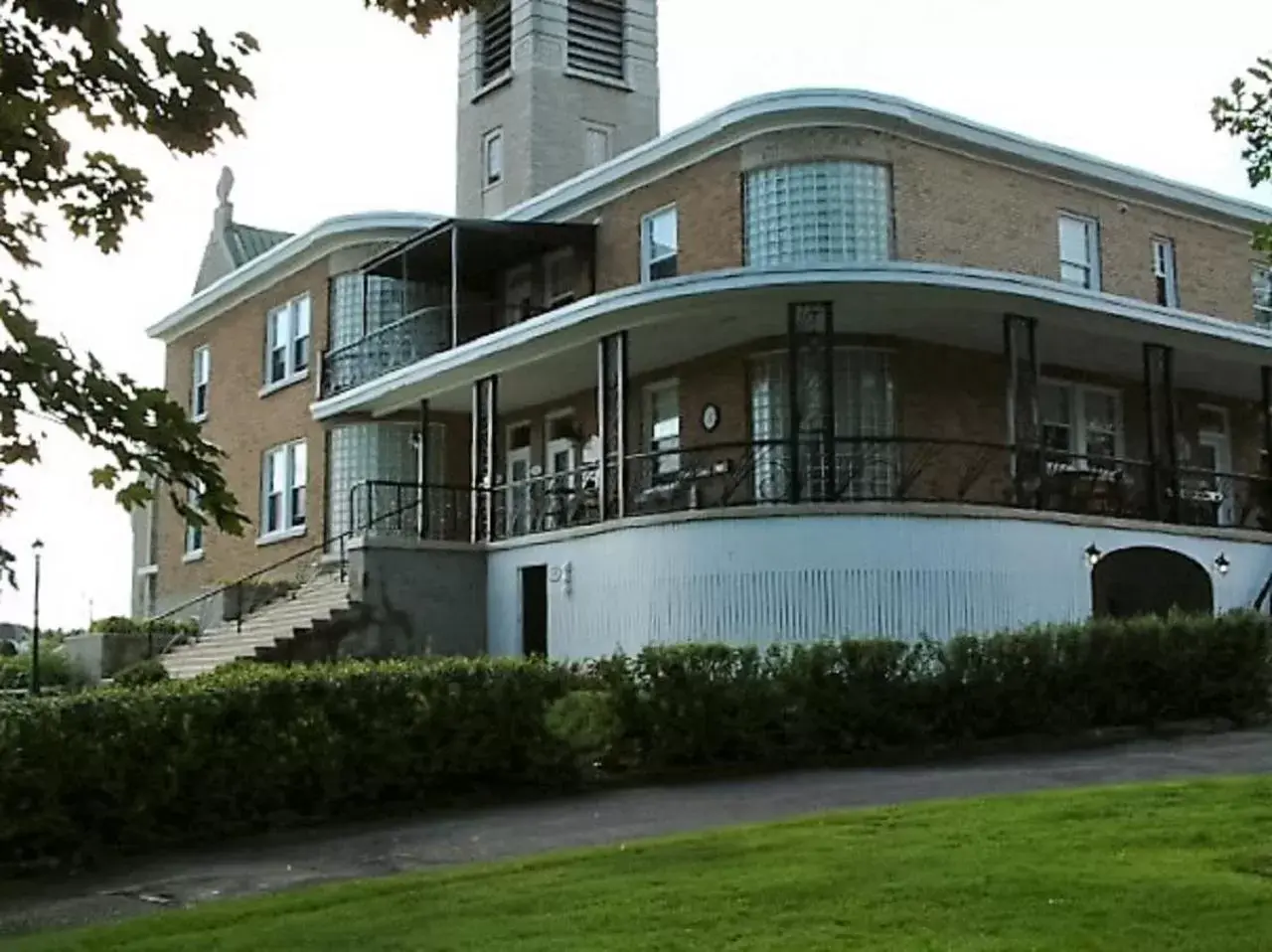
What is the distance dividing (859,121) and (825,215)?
56.4 inches

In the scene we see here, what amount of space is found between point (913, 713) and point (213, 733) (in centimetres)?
697

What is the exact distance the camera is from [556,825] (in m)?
13.3

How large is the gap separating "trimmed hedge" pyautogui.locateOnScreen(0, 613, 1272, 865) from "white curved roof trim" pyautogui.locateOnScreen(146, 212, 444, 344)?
15.6 m

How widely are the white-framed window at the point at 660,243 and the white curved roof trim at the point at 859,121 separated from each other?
0.79 meters

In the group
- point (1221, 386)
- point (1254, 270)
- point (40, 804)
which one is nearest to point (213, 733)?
point (40, 804)

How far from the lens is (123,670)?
2566 centimetres

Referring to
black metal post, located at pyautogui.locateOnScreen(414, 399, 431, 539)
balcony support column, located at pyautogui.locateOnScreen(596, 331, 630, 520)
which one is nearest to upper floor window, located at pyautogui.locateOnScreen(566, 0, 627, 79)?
black metal post, located at pyautogui.locateOnScreen(414, 399, 431, 539)

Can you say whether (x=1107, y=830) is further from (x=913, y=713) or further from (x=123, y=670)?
(x=123, y=670)

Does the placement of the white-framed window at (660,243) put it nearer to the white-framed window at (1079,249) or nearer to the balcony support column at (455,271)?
the balcony support column at (455,271)

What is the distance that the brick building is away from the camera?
19812 millimetres

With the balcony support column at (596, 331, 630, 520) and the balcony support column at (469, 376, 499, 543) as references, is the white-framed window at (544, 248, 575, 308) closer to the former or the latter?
the balcony support column at (469, 376, 499, 543)

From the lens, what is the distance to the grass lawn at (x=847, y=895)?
7.57 m

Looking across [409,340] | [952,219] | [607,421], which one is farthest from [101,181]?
[409,340]

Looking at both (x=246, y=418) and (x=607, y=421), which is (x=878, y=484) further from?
(x=246, y=418)
